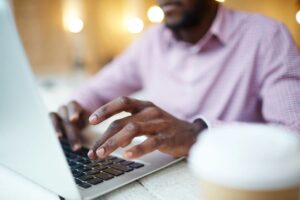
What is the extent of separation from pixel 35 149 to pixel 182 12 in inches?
23.7

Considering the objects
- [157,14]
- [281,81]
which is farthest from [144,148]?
[157,14]

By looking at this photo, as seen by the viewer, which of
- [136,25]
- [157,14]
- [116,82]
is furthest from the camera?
[136,25]

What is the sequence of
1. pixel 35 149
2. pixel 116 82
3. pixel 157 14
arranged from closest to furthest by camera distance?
pixel 35 149 < pixel 116 82 < pixel 157 14

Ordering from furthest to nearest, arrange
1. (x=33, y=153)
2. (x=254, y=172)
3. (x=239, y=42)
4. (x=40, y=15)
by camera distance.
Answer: (x=40, y=15), (x=239, y=42), (x=33, y=153), (x=254, y=172)

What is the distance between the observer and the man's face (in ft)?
2.79

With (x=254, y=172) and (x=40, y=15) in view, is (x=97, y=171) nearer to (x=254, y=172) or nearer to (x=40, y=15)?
(x=254, y=172)

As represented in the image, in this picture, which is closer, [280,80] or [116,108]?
[116,108]

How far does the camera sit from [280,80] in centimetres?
74

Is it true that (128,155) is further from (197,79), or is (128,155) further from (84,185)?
(197,79)

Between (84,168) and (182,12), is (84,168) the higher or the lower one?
the lower one

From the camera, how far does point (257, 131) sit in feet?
0.86

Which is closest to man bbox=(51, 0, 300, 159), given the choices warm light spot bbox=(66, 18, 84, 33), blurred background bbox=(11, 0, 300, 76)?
blurred background bbox=(11, 0, 300, 76)

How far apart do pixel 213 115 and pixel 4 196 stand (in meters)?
0.58

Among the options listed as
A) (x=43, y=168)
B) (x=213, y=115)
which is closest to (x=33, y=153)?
(x=43, y=168)
